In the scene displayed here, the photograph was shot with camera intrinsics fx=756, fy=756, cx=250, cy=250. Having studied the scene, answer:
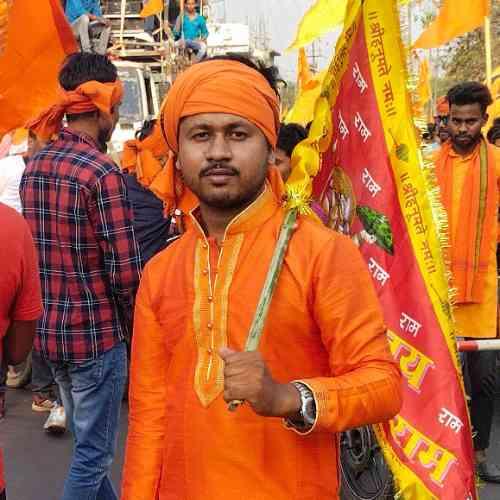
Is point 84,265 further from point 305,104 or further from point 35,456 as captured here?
point 305,104

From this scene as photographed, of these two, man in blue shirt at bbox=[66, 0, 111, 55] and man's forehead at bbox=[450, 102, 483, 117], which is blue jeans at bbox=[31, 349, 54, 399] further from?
man in blue shirt at bbox=[66, 0, 111, 55]

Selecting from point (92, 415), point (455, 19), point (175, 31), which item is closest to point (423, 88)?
point (455, 19)

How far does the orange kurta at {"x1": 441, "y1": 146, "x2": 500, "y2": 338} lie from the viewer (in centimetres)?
381

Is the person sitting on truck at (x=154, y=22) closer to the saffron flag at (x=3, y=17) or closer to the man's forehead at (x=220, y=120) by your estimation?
the saffron flag at (x=3, y=17)

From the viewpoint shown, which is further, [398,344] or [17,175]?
[17,175]

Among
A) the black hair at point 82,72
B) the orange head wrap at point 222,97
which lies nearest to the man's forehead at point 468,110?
the black hair at point 82,72

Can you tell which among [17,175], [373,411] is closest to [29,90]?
[373,411]

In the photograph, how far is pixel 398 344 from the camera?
2402 millimetres

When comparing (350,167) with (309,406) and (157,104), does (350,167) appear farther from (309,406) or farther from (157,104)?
(157,104)

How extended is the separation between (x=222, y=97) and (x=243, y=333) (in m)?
0.49

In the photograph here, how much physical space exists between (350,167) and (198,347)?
3.26ft

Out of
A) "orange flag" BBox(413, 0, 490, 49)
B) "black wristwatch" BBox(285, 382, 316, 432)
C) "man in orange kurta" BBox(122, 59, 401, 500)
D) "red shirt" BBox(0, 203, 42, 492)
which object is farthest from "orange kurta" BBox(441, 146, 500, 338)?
"black wristwatch" BBox(285, 382, 316, 432)

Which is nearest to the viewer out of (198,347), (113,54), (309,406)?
(309,406)

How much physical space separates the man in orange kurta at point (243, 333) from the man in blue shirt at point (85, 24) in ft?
20.7
